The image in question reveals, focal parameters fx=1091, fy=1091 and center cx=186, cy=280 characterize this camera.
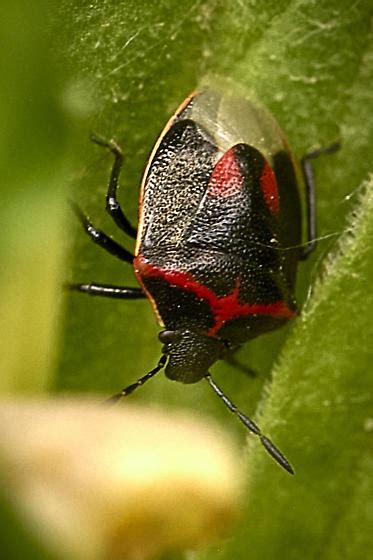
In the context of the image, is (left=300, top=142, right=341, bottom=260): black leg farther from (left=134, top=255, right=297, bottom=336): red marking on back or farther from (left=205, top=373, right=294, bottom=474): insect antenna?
(left=205, top=373, right=294, bottom=474): insect antenna

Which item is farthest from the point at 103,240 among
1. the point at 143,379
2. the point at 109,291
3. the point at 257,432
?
the point at 257,432

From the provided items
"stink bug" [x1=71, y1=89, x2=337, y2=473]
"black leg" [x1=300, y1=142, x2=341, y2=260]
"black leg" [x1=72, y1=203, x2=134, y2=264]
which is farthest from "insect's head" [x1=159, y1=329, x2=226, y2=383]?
"black leg" [x1=300, y1=142, x2=341, y2=260]

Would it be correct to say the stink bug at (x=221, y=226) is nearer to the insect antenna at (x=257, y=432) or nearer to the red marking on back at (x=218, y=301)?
Answer: the red marking on back at (x=218, y=301)

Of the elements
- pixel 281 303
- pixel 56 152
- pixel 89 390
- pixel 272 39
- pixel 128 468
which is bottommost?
pixel 281 303

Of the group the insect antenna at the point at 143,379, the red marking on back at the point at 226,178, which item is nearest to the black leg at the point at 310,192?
the red marking on back at the point at 226,178

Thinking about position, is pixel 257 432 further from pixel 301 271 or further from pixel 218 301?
pixel 218 301

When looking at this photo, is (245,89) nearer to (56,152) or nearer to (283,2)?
(283,2)

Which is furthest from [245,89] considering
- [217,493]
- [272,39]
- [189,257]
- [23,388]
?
[217,493]
